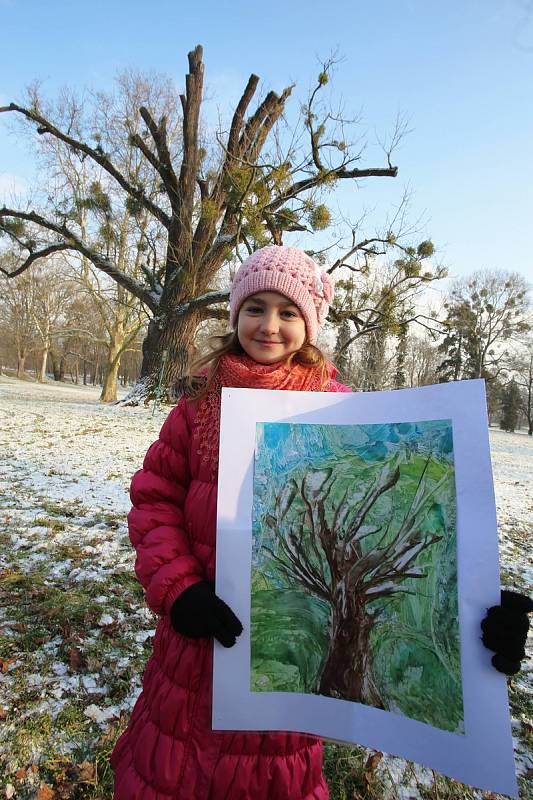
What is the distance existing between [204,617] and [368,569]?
0.41 m

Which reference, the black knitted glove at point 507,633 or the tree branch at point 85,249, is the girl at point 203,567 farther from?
the tree branch at point 85,249

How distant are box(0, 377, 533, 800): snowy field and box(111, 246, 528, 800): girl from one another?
0.79 meters

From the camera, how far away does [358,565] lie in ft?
3.43

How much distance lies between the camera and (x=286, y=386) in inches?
51.8

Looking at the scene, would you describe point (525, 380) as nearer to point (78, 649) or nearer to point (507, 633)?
point (78, 649)

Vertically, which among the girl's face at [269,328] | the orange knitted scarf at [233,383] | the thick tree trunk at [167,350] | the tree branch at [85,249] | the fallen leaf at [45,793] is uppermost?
the tree branch at [85,249]

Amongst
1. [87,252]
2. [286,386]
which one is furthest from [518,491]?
[87,252]

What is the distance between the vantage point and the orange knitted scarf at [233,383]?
127cm

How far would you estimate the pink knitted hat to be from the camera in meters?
1.31

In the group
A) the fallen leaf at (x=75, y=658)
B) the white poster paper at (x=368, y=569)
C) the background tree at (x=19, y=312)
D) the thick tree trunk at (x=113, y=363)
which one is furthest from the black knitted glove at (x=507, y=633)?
the background tree at (x=19, y=312)

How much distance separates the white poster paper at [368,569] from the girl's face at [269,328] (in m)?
0.24

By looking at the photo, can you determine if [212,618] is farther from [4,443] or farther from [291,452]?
[4,443]

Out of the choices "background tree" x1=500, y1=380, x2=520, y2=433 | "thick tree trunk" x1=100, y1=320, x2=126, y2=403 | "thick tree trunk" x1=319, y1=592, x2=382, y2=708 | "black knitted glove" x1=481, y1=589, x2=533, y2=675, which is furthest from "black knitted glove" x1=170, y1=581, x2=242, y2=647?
"background tree" x1=500, y1=380, x2=520, y2=433

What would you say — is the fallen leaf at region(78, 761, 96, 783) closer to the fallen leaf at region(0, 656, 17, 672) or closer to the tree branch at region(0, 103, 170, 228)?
the fallen leaf at region(0, 656, 17, 672)
